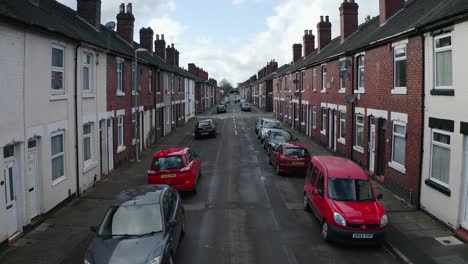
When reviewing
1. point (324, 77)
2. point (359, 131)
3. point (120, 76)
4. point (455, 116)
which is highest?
point (324, 77)

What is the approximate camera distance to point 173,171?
15.1 m

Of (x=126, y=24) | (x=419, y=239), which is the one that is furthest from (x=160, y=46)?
(x=419, y=239)

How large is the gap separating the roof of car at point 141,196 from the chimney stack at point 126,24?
70.5 feet

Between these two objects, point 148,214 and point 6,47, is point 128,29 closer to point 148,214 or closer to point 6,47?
point 6,47

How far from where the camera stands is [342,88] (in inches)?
932

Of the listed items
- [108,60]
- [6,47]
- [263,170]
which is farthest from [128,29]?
[6,47]

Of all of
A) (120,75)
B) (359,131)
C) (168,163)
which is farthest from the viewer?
(120,75)

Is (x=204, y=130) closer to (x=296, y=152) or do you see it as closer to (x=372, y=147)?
(x=296, y=152)

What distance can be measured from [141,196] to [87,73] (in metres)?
9.04

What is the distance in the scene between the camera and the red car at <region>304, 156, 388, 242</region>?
10.1 meters

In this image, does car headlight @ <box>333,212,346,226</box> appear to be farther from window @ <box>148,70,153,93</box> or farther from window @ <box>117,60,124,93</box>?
window @ <box>148,70,153,93</box>

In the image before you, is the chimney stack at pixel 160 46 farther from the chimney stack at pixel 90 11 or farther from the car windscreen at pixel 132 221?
the car windscreen at pixel 132 221

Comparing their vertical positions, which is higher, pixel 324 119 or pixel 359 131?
pixel 324 119

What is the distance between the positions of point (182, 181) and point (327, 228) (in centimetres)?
626
